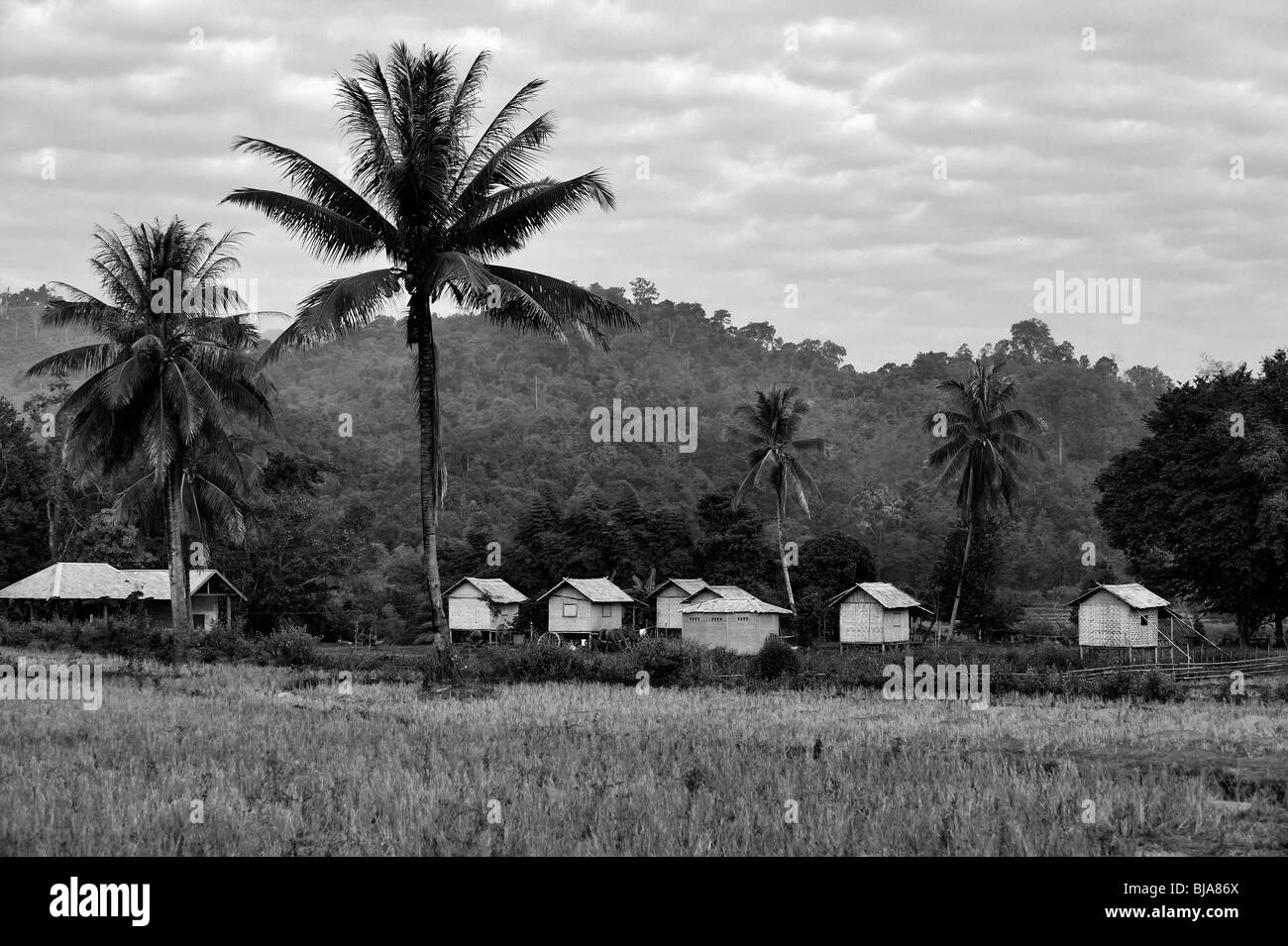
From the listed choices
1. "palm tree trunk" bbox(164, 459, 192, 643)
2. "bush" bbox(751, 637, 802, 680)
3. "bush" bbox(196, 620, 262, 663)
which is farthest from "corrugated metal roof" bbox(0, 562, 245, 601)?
"bush" bbox(751, 637, 802, 680)

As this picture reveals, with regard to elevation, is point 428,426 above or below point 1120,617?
above

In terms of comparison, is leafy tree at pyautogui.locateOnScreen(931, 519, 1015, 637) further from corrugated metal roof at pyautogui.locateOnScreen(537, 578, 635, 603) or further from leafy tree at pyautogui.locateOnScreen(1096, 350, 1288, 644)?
corrugated metal roof at pyautogui.locateOnScreen(537, 578, 635, 603)

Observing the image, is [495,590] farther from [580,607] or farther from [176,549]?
[176,549]

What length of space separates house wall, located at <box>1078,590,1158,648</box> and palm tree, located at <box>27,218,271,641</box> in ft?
107

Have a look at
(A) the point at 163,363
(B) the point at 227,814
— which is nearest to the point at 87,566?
(A) the point at 163,363

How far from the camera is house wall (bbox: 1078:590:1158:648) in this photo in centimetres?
4809

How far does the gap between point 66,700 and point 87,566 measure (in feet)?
112

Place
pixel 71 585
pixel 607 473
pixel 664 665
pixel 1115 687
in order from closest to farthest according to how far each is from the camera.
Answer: pixel 1115 687, pixel 664 665, pixel 71 585, pixel 607 473

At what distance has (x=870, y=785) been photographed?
15.0 metres

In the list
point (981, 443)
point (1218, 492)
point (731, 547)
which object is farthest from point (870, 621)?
point (1218, 492)

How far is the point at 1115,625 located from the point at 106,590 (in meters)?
42.9

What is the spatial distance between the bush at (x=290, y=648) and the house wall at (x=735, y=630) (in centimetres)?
1817

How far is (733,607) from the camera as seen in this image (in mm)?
51188

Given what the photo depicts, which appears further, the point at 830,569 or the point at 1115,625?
the point at 830,569
